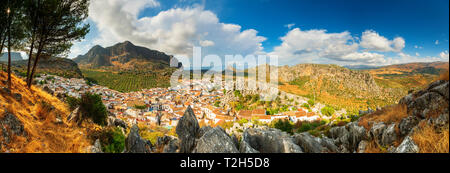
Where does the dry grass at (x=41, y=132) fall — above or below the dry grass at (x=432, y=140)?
below

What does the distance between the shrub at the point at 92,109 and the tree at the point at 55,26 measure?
4369 millimetres

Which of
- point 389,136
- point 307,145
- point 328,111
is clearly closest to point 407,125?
point 389,136

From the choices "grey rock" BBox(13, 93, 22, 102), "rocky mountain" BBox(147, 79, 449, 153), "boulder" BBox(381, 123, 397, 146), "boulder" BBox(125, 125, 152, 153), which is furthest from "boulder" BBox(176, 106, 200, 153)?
"grey rock" BBox(13, 93, 22, 102)

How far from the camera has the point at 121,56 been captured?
162m

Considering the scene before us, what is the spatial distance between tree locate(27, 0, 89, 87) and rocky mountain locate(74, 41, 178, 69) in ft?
471

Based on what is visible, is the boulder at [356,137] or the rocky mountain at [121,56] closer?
the boulder at [356,137]

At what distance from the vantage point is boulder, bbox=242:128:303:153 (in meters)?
3.96

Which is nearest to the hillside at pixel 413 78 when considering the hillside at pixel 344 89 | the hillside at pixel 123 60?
the hillside at pixel 344 89

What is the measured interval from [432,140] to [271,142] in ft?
10.9

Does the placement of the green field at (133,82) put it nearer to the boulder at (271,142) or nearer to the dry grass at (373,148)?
the boulder at (271,142)

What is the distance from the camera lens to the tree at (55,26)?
28.2ft

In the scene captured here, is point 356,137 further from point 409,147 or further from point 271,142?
point 271,142

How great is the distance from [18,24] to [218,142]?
42.7 ft
